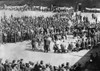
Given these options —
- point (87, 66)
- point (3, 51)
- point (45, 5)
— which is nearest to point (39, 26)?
point (3, 51)

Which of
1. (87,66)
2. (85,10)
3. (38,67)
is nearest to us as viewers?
(38,67)

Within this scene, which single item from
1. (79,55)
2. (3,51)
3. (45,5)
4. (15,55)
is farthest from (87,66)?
(45,5)

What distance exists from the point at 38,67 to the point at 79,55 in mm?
7279

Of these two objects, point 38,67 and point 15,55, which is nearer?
point 38,67

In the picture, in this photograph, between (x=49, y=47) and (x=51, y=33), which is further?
(x=51, y=33)

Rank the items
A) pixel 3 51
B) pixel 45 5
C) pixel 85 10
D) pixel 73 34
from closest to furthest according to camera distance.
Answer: pixel 3 51 < pixel 73 34 < pixel 85 10 < pixel 45 5

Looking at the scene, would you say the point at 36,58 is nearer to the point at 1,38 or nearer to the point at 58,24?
the point at 1,38

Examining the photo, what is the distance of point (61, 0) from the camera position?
217 ft

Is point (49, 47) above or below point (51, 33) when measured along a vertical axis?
below

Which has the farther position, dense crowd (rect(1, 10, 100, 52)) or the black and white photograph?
dense crowd (rect(1, 10, 100, 52))

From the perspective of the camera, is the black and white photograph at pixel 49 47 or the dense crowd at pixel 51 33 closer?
the black and white photograph at pixel 49 47

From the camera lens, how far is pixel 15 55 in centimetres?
2502

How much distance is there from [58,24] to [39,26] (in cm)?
232

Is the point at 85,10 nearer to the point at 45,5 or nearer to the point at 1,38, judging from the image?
the point at 45,5
